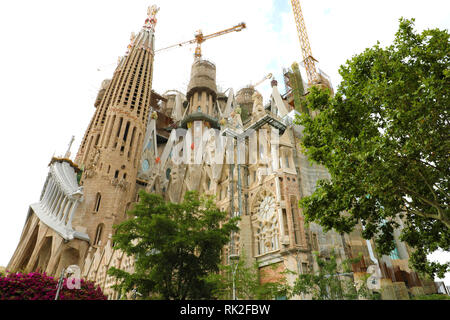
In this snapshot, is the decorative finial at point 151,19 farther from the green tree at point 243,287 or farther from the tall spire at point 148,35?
the green tree at point 243,287

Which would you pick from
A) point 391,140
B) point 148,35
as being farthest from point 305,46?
point 391,140

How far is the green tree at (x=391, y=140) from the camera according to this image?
973 cm

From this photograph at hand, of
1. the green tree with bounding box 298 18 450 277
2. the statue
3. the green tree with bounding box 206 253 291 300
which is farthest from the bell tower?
the green tree with bounding box 298 18 450 277

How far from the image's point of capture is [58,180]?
32.6m

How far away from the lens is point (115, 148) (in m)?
37.2

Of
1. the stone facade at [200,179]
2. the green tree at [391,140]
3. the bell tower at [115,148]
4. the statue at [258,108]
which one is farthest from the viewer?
the bell tower at [115,148]

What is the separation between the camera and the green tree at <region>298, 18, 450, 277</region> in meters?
9.73

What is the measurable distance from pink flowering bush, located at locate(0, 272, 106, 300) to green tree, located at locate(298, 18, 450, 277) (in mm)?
10528

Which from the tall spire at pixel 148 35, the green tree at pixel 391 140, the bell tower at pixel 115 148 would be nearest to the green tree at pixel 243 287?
the green tree at pixel 391 140

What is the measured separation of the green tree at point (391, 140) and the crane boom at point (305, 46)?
99.5ft

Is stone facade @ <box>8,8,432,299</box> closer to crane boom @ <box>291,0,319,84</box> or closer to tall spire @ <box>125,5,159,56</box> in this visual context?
tall spire @ <box>125,5,159,56</box>

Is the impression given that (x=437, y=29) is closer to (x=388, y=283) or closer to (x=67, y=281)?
(x=388, y=283)

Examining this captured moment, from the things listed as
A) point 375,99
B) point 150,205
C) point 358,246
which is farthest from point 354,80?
point 358,246

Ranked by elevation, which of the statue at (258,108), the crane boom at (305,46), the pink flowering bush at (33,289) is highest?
the crane boom at (305,46)
